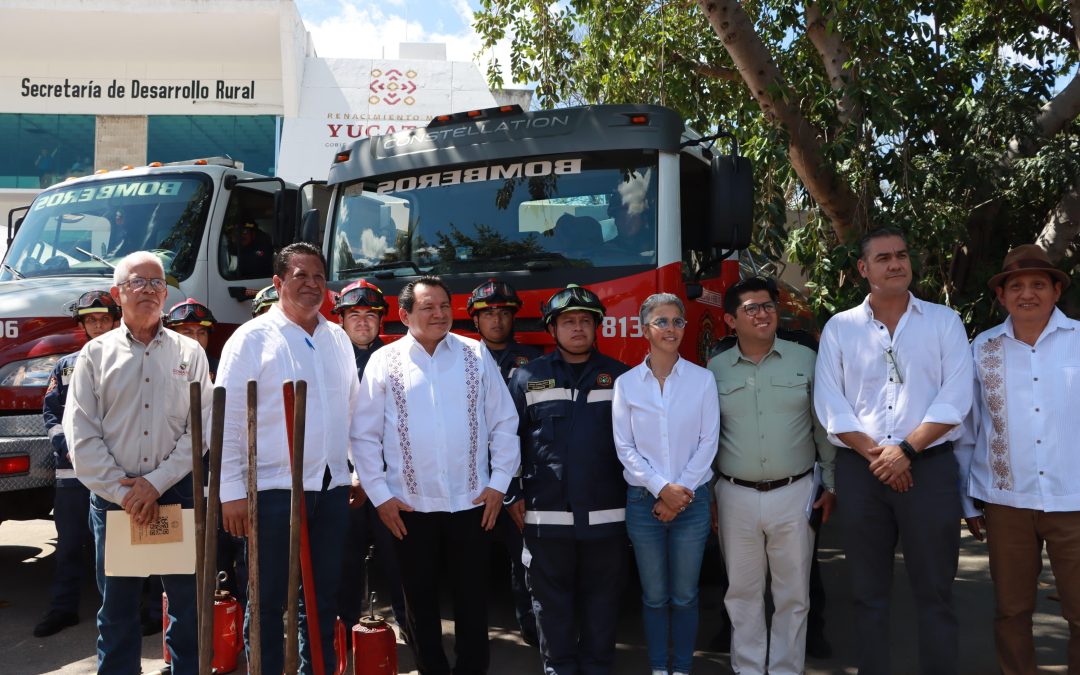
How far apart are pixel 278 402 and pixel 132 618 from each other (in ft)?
3.67

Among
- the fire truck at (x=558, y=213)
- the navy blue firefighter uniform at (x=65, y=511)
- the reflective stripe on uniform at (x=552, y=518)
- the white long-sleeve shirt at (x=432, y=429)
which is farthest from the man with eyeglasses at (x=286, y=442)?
the navy blue firefighter uniform at (x=65, y=511)

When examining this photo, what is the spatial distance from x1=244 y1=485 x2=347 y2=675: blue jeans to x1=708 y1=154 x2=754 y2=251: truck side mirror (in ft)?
8.42

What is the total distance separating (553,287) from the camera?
16.3ft

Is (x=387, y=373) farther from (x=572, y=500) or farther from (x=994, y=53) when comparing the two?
(x=994, y=53)

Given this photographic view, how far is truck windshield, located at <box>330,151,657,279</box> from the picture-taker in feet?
16.6

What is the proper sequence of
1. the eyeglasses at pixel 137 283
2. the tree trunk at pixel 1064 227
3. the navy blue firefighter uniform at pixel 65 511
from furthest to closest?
the tree trunk at pixel 1064 227, the navy blue firefighter uniform at pixel 65 511, the eyeglasses at pixel 137 283

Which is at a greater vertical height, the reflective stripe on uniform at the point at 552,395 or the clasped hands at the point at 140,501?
the reflective stripe on uniform at the point at 552,395

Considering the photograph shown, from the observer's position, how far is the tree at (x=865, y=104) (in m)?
7.00

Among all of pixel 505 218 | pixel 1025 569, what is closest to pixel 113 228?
pixel 505 218

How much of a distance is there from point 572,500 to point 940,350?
171cm

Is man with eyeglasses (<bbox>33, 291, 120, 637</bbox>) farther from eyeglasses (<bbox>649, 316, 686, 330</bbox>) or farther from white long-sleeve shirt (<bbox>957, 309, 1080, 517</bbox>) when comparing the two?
white long-sleeve shirt (<bbox>957, 309, 1080, 517</bbox>)

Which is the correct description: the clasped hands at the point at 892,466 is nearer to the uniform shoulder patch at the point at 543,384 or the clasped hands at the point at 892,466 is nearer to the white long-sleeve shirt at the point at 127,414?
the uniform shoulder patch at the point at 543,384

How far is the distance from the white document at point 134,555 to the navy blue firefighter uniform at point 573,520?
4.85ft

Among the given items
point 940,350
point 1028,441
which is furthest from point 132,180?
point 1028,441
